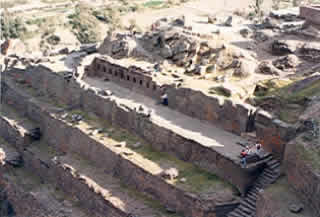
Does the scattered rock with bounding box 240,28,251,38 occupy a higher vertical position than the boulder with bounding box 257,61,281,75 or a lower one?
higher

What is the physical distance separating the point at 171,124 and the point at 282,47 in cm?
659

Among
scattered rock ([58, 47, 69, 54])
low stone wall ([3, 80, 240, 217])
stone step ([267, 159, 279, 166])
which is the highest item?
stone step ([267, 159, 279, 166])

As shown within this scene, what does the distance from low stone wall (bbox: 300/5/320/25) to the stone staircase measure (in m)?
9.40

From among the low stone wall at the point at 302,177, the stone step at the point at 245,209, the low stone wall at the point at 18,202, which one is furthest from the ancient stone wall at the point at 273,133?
the low stone wall at the point at 18,202

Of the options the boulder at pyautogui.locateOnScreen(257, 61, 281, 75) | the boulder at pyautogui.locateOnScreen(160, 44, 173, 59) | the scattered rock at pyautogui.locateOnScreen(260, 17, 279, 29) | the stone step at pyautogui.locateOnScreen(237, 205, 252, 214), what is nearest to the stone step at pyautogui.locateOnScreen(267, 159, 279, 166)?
the stone step at pyautogui.locateOnScreen(237, 205, 252, 214)

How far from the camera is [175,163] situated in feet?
63.4

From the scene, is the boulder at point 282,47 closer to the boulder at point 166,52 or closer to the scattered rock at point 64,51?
the boulder at point 166,52

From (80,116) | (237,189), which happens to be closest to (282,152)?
(237,189)

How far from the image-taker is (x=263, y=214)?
15234 mm

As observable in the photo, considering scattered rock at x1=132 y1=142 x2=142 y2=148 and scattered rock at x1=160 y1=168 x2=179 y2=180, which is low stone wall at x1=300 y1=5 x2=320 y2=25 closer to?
scattered rock at x1=132 y1=142 x2=142 y2=148

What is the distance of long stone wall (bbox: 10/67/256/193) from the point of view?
58.3 feet

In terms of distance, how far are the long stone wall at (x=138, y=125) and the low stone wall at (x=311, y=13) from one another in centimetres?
943

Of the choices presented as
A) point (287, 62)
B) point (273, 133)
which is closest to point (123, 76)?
point (287, 62)

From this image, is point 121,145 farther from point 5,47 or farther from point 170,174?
point 5,47
